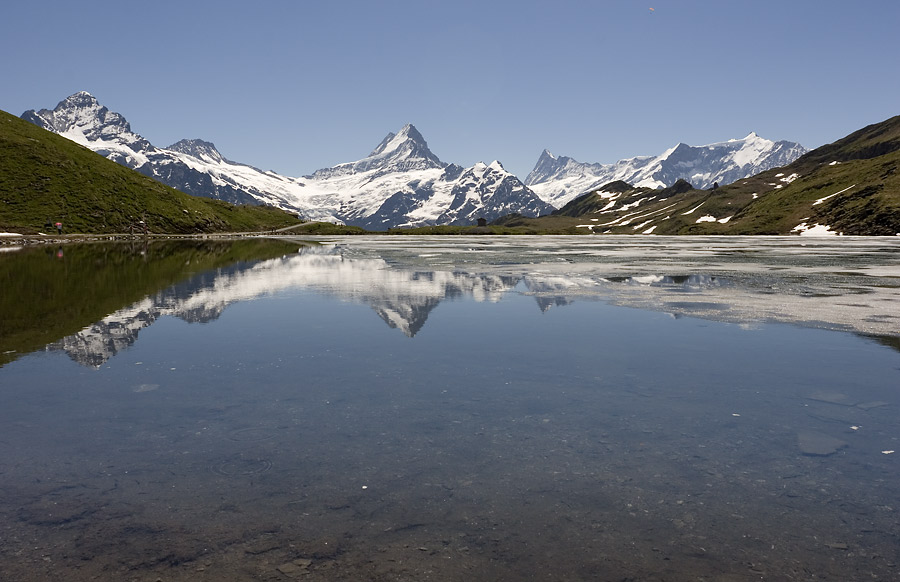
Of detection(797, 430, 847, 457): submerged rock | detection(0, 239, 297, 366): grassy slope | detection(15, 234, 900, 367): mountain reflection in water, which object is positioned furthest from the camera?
detection(15, 234, 900, 367): mountain reflection in water

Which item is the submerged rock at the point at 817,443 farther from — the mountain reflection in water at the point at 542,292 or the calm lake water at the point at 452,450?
the mountain reflection in water at the point at 542,292

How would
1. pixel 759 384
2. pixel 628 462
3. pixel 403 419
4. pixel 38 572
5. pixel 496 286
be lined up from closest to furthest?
pixel 38 572 < pixel 628 462 < pixel 403 419 < pixel 759 384 < pixel 496 286

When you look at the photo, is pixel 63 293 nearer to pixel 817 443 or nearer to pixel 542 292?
pixel 542 292

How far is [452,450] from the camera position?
34.9 ft

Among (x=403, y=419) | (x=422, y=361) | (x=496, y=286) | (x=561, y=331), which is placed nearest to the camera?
(x=403, y=419)

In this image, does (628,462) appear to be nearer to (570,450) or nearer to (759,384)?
(570,450)

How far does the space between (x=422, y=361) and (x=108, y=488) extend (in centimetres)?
988

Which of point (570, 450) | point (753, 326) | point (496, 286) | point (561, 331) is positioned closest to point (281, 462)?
point (570, 450)

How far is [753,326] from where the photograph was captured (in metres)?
22.9

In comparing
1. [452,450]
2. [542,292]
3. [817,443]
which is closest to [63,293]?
[542,292]

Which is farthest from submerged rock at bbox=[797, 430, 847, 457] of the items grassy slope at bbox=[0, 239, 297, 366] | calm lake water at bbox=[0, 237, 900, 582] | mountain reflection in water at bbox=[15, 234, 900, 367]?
grassy slope at bbox=[0, 239, 297, 366]

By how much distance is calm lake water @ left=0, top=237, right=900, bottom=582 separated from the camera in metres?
7.29

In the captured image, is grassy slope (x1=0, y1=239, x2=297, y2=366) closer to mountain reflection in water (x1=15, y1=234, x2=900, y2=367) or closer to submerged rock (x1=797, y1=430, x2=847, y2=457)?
mountain reflection in water (x1=15, y1=234, x2=900, y2=367)

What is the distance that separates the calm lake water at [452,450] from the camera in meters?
7.29
